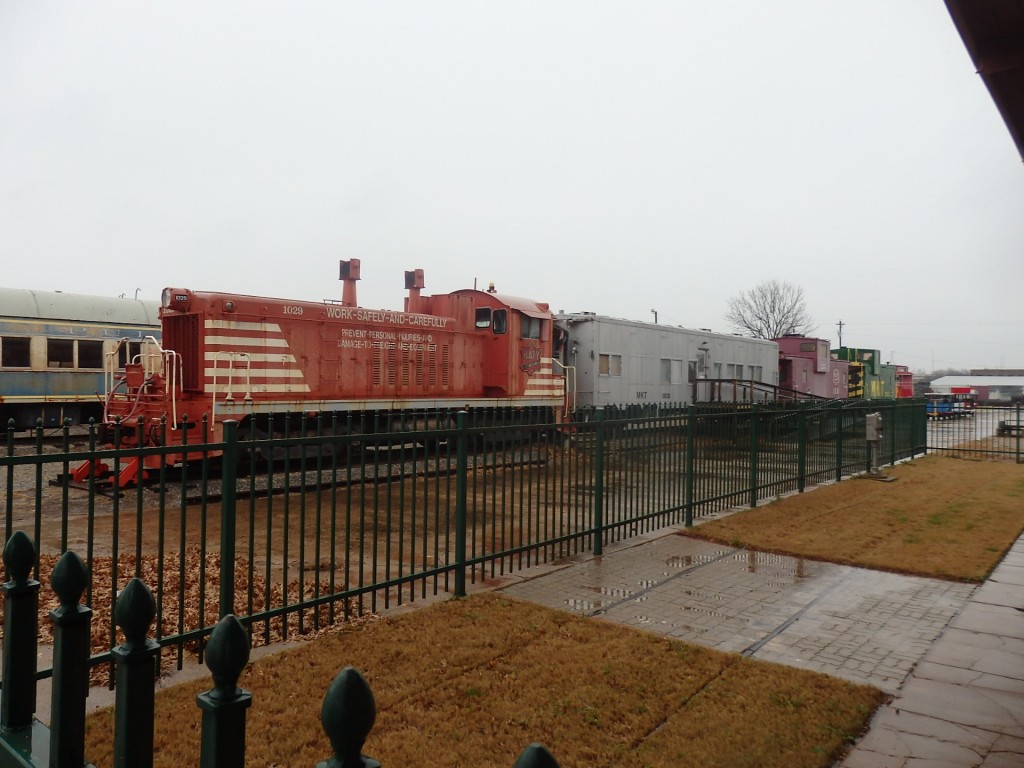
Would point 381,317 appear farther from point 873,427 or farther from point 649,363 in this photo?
point 649,363

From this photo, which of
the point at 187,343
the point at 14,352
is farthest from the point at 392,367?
the point at 14,352

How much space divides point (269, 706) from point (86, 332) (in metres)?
18.3

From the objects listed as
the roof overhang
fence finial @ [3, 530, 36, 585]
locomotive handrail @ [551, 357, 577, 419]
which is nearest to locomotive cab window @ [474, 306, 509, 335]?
locomotive handrail @ [551, 357, 577, 419]

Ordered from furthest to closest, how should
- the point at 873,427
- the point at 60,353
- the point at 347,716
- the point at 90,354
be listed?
the point at 90,354, the point at 60,353, the point at 873,427, the point at 347,716

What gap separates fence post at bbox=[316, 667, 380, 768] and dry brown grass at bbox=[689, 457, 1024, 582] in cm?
735

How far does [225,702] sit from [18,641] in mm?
1285

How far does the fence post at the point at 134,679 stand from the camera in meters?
1.69

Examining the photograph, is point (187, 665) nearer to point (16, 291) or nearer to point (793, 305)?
point (16, 291)

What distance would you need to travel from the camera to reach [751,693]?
13.7 feet

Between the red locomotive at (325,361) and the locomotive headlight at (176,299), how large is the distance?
17 mm

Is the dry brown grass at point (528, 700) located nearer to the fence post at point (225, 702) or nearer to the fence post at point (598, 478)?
the fence post at point (598, 478)

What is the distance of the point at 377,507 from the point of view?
5.31 m

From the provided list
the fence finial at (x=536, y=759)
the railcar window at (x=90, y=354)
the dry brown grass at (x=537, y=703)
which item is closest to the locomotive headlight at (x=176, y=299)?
the railcar window at (x=90, y=354)

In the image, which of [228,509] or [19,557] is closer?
[19,557]
